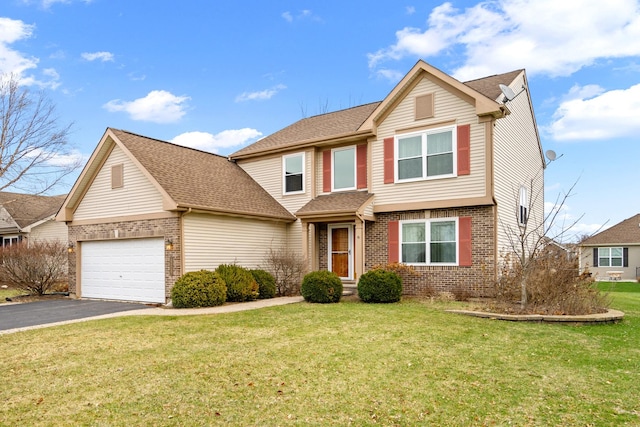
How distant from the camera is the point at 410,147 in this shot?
49.1ft

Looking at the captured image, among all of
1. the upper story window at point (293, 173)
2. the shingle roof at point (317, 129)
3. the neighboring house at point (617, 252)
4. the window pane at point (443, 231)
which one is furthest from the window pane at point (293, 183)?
the neighboring house at point (617, 252)

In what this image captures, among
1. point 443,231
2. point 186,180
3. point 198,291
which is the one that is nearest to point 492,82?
point 443,231

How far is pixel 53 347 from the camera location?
7.63m

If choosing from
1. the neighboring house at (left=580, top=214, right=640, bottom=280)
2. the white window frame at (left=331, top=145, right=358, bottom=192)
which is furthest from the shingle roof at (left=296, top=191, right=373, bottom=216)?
the neighboring house at (left=580, top=214, right=640, bottom=280)

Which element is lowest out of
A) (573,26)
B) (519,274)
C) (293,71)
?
(519,274)

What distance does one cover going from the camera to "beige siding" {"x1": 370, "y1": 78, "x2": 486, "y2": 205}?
44.7 feet

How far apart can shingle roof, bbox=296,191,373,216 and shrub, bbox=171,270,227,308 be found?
439 cm

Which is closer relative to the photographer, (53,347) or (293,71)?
(53,347)

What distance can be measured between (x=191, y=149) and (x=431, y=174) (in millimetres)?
9834

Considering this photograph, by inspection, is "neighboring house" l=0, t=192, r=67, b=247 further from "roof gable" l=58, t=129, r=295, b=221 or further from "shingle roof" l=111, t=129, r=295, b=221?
"shingle roof" l=111, t=129, r=295, b=221

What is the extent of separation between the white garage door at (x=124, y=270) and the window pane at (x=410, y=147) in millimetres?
8470

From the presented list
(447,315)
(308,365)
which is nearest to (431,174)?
(447,315)

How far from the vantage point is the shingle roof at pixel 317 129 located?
56.6 ft

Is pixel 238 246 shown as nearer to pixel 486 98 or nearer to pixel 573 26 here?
pixel 486 98
